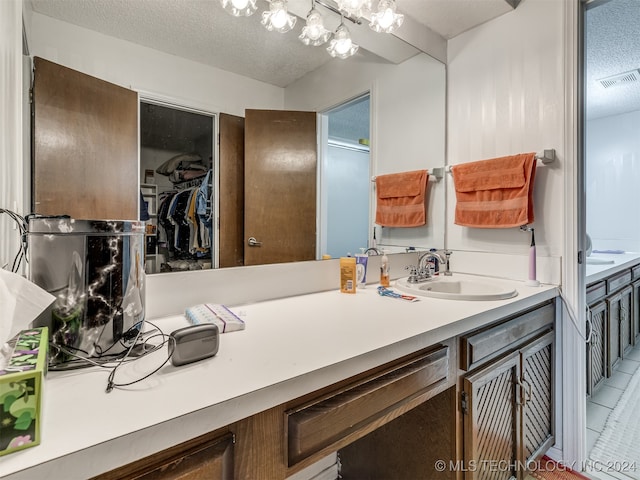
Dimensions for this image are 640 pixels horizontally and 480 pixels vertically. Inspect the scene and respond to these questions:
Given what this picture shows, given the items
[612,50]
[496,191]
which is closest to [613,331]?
[496,191]

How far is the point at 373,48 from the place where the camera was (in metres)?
1.64

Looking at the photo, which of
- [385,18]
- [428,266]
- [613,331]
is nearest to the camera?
[385,18]

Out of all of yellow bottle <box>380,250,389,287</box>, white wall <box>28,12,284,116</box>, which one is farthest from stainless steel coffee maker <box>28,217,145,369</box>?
yellow bottle <box>380,250,389,287</box>

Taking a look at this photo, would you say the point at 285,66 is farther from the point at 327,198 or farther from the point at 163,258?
the point at 163,258

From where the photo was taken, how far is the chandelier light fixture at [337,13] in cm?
125

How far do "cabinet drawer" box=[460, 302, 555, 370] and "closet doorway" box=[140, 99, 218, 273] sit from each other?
0.85m

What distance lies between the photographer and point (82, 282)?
0.64m

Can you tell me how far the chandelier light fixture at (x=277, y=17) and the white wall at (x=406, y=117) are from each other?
283 millimetres

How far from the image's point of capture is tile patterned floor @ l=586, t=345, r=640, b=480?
155cm

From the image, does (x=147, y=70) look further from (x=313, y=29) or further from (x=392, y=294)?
(x=392, y=294)

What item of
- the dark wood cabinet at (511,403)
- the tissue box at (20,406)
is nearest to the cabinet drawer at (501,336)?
the dark wood cabinet at (511,403)

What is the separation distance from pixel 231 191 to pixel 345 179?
583 mm

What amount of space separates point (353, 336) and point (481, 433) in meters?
0.63

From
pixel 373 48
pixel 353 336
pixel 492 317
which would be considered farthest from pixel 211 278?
pixel 373 48
